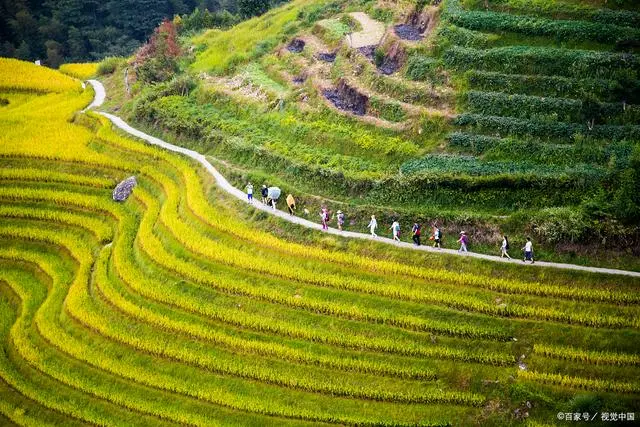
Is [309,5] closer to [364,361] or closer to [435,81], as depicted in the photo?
[435,81]

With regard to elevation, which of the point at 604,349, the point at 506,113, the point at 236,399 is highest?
the point at 506,113

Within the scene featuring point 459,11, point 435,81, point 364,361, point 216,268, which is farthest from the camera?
point 459,11

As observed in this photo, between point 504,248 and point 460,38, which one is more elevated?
point 460,38

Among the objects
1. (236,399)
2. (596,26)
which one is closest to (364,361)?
(236,399)

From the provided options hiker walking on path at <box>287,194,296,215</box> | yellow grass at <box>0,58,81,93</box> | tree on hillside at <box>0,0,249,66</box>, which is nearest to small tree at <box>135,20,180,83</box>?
yellow grass at <box>0,58,81,93</box>

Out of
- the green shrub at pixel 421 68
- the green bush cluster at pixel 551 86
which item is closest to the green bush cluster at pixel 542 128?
the green bush cluster at pixel 551 86

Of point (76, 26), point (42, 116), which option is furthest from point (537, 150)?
point (76, 26)

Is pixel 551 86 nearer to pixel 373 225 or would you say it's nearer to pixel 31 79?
pixel 373 225
